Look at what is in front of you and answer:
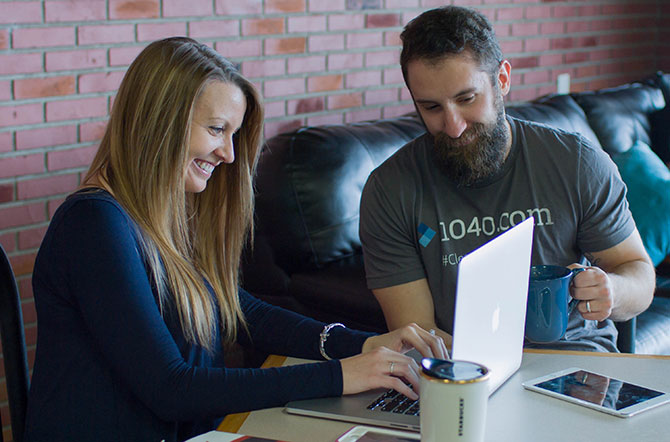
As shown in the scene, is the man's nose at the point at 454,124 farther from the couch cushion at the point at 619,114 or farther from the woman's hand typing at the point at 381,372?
the couch cushion at the point at 619,114

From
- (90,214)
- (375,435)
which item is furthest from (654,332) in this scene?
(90,214)

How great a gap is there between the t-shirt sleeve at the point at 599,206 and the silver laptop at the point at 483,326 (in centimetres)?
54

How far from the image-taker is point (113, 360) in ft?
4.33

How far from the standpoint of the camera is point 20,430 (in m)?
1.45

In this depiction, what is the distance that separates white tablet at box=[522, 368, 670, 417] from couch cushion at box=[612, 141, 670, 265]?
1510mm

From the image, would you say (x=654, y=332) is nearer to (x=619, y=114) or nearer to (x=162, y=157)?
(x=619, y=114)

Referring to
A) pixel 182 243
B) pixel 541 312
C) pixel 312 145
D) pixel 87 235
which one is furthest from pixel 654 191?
pixel 87 235

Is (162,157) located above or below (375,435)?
above

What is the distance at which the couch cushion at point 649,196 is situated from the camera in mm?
2768

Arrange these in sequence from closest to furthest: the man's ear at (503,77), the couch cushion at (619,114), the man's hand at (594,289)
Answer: the man's hand at (594,289), the man's ear at (503,77), the couch cushion at (619,114)

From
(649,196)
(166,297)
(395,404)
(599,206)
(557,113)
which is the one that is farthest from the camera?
(557,113)

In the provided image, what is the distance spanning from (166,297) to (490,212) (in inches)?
29.3

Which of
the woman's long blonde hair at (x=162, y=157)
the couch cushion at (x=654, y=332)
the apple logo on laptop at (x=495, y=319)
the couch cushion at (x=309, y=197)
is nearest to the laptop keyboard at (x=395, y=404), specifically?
the apple logo on laptop at (x=495, y=319)

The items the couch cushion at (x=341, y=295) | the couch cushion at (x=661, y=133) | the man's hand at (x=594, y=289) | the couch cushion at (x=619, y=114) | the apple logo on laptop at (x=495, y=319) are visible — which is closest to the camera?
the apple logo on laptop at (x=495, y=319)
